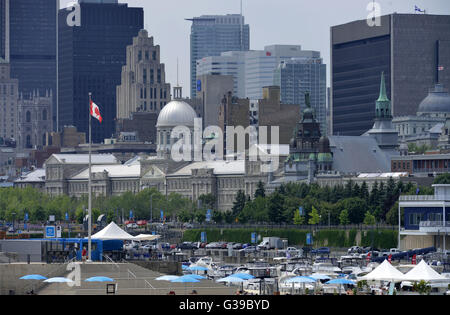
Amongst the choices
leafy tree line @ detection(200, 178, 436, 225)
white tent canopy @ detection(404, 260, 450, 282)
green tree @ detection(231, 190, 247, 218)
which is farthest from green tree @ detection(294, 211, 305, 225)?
white tent canopy @ detection(404, 260, 450, 282)

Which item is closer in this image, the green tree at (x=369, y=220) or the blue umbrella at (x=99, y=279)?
the blue umbrella at (x=99, y=279)

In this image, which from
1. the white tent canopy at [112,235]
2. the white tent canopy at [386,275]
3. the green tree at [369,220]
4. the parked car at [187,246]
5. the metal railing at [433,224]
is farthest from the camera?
the green tree at [369,220]

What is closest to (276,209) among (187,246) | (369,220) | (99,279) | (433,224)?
(369,220)

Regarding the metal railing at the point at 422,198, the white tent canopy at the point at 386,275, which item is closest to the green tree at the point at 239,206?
the metal railing at the point at 422,198

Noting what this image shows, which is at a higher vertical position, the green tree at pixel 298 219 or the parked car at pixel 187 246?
the green tree at pixel 298 219

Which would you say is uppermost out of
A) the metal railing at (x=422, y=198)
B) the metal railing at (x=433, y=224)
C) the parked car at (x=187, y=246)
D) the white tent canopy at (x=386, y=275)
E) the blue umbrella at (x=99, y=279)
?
the metal railing at (x=422, y=198)

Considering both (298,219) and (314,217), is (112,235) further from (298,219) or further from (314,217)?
(298,219)

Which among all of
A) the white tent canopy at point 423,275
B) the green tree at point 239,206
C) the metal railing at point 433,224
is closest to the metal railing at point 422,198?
the metal railing at point 433,224

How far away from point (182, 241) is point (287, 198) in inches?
515

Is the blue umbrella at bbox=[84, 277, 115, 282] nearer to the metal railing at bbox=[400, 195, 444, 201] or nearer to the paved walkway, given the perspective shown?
the paved walkway

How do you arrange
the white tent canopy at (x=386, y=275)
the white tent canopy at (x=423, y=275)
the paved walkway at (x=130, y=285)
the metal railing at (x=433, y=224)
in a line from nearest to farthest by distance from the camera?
the paved walkway at (x=130, y=285) < the white tent canopy at (x=423, y=275) < the white tent canopy at (x=386, y=275) < the metal railing at (x=433, y=224)

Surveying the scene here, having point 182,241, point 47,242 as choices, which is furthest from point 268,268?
point 182,241

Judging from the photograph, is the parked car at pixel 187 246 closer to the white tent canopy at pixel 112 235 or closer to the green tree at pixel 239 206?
the green tree at pixel 239 206

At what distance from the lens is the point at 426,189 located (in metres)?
162
